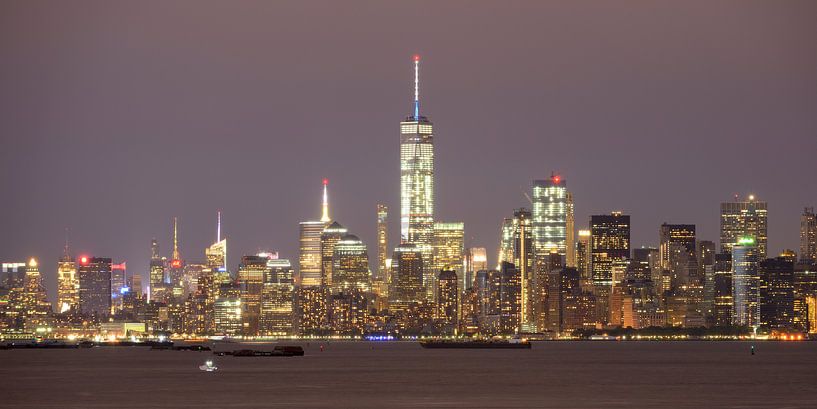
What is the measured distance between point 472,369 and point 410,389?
167 feet

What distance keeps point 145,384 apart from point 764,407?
60050mm

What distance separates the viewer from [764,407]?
333ft

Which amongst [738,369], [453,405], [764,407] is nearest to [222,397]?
[453,405]

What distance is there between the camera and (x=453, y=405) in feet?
340

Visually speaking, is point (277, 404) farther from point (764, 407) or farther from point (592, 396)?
point (764, 407)

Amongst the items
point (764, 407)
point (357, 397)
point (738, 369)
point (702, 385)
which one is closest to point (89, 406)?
point (357, 397)

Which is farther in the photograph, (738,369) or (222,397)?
(738,369)

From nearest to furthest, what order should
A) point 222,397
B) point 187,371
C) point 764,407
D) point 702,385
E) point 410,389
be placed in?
point 764,407 → point 222,397 → point 410,389 → point 702,385 → point 187,371

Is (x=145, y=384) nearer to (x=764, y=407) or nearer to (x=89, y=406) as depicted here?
(x=89, y=406)

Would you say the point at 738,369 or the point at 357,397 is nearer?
the point at 357,397

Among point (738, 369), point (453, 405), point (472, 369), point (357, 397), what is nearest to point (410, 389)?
point (357, 397)

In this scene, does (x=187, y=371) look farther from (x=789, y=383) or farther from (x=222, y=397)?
(x=789, y=383)

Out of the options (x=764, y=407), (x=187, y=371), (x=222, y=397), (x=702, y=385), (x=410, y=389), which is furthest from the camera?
(x=187, y=371)

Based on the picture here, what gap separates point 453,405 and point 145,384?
42753 millimetres
